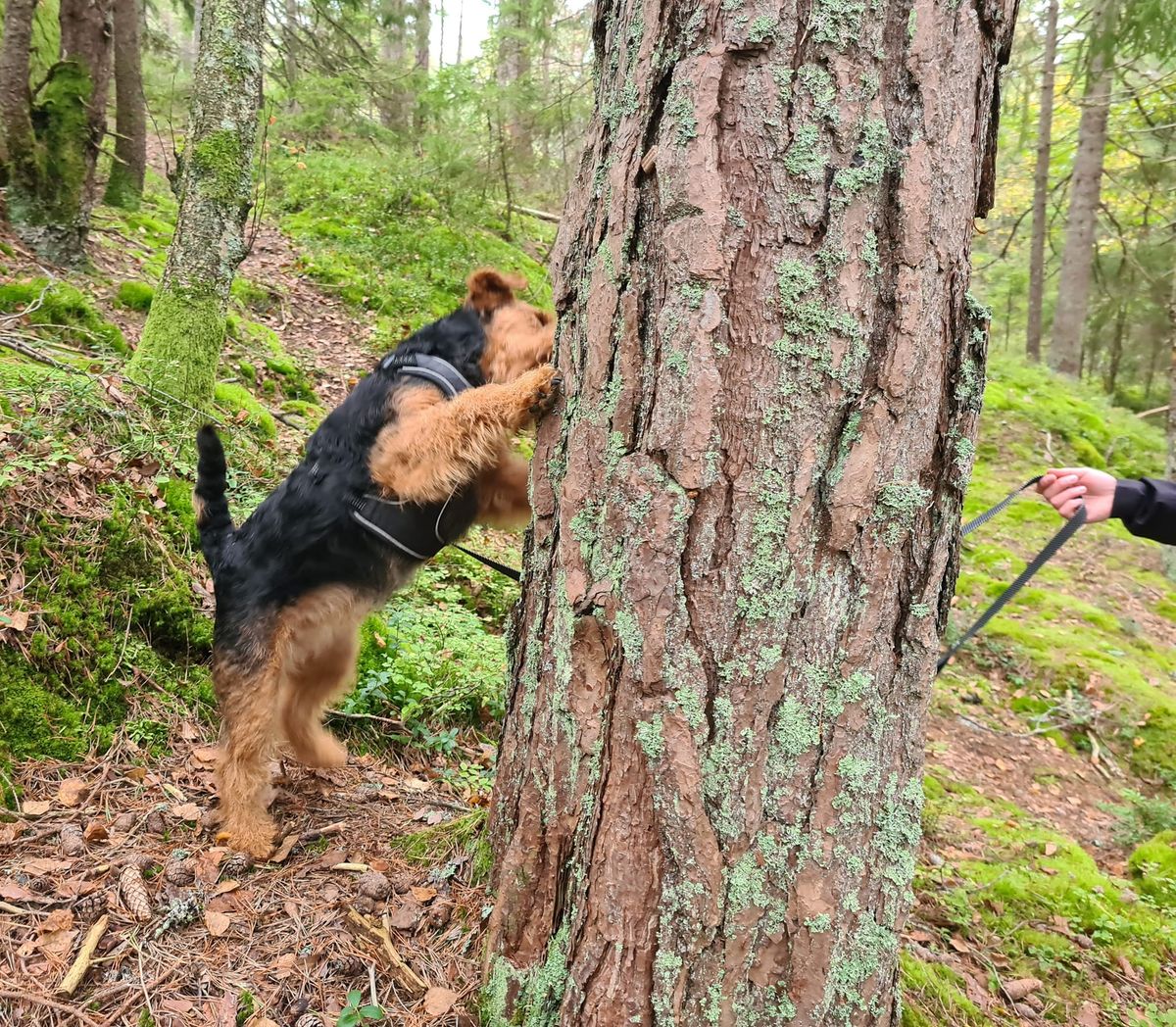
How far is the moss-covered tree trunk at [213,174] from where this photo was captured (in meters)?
5.34

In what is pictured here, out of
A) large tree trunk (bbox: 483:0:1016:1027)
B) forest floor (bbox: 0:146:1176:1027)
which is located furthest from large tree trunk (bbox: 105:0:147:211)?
large tree trunk (bbox: 483:0:1016:1027)

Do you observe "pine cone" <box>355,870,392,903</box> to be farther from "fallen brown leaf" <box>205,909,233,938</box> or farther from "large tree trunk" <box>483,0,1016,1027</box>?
"large tree trunk" <box>483,0,1016,1027</box>

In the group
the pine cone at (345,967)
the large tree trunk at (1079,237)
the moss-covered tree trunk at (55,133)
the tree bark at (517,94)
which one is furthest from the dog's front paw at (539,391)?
the large tree trunk at (1079,237)

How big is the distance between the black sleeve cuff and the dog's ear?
2.60 meters

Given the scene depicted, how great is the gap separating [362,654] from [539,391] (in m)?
2.50

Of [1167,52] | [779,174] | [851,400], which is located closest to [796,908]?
[851,400]

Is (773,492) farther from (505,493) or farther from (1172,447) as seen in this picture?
(1172,447)

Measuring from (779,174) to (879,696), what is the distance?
110cm

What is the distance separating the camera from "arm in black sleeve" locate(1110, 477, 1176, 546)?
9.20ft

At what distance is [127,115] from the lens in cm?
949

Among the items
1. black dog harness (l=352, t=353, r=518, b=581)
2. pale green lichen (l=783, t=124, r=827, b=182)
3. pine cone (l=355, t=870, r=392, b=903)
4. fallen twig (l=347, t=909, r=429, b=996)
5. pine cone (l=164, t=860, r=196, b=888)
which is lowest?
pine cone (l=164, t=860, r=196, b=888)

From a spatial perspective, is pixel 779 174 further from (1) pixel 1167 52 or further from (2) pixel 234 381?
(1) pixel 1167 52

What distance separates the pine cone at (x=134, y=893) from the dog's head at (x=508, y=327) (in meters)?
2.21

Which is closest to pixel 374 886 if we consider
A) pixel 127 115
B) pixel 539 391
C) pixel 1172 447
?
pixel 539 391
